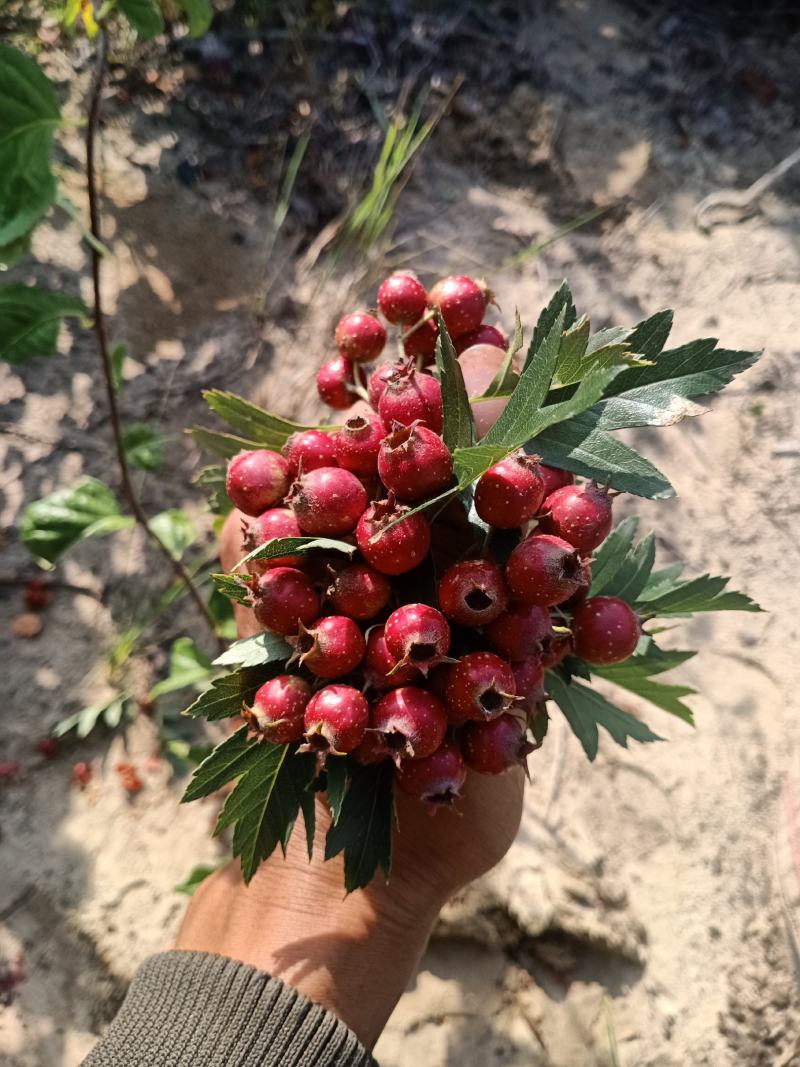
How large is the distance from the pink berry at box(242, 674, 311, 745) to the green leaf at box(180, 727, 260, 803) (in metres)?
0.09

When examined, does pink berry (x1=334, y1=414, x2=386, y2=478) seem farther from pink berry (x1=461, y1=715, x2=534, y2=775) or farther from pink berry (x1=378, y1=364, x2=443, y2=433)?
pink berry (x1=461, y1=715, x2=534, y2=775)

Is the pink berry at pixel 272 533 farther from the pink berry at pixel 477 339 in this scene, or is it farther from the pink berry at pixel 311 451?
the pink berry at pixel 477 339

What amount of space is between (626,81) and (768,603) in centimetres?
220

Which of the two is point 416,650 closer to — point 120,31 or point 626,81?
point 120,31

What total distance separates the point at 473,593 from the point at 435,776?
24cm

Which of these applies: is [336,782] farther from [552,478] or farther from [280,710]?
[552,478]

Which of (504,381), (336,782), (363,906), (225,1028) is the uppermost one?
(504,381)

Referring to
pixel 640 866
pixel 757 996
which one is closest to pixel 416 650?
pixel 640 866

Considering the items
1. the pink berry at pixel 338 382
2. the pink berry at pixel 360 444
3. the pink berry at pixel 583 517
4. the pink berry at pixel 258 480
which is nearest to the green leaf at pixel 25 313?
the pink berry at pixel 338 382

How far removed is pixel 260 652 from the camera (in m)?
0.97

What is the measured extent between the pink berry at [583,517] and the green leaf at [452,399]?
0.14 meters

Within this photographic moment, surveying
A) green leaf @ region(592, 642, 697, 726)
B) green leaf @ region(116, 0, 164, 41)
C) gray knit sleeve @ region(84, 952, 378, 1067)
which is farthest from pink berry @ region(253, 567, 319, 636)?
green leaf @ region(116, 0, 164, 41)

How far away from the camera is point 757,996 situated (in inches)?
75.1

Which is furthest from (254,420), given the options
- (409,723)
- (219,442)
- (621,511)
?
(621,511)
